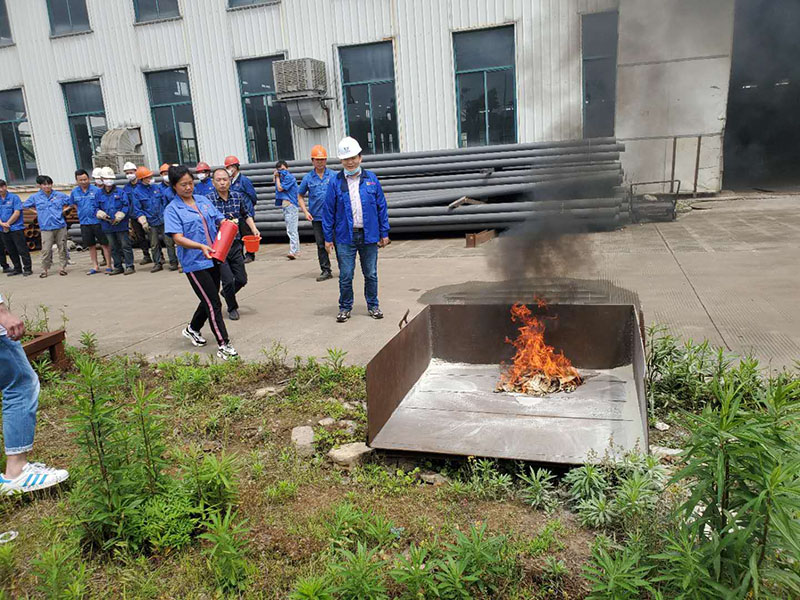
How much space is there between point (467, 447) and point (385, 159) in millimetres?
11919

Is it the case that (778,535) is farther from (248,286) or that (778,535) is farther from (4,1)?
(4,1)

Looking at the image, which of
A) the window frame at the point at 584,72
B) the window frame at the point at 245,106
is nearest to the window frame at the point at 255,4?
the window frame at the point at 245,106

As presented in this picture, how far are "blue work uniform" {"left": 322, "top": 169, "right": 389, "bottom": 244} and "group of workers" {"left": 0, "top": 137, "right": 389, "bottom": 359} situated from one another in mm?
11

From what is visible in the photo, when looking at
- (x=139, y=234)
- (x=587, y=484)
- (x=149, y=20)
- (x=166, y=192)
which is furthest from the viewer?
(x=149, y=20)

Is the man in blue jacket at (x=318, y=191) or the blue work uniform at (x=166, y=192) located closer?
the man in blue jacket at (x=318, y=191)

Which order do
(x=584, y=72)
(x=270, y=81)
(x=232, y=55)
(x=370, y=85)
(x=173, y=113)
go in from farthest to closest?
(x=173, y=113), (x=270, y=81), (x=232, y=55), (x=370, y=85), (x=584, y=72)

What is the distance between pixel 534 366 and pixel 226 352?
116 inches

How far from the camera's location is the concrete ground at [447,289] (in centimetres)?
568

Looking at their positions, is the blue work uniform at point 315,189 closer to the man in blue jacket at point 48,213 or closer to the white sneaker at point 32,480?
the man in blue jacket at point 48,213

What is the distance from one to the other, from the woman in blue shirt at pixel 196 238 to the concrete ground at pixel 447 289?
0.52 meters

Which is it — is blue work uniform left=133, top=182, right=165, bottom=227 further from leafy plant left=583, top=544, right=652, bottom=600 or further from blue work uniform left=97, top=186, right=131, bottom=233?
leafy plant left=583, top=544, right=652, bottom=600

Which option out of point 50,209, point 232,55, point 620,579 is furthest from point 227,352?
point 232,55

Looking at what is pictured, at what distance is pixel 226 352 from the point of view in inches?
220

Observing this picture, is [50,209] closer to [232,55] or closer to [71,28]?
[232,55]
